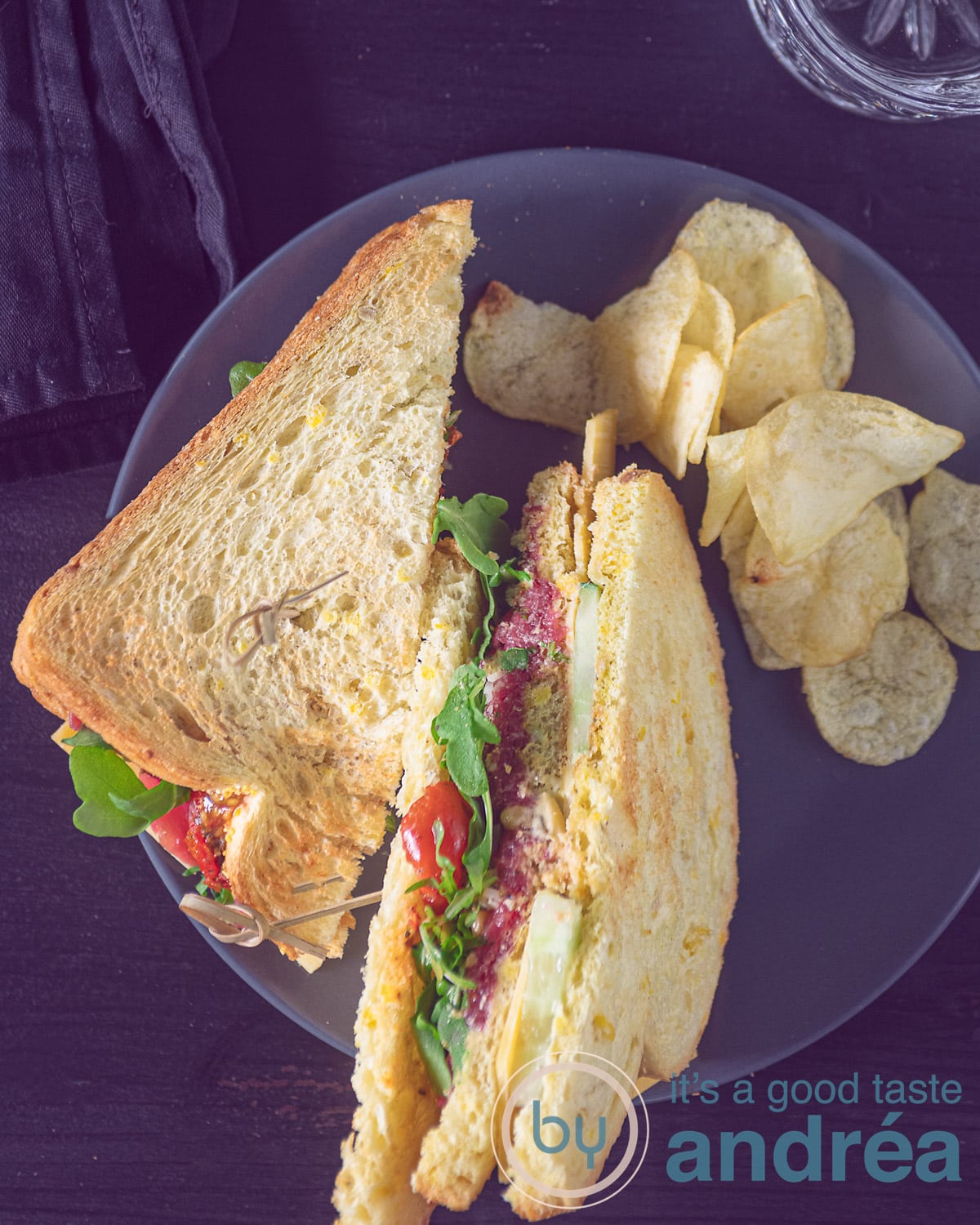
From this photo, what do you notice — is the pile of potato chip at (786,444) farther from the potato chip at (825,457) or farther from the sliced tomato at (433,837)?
the sliced tomato at (433,837)

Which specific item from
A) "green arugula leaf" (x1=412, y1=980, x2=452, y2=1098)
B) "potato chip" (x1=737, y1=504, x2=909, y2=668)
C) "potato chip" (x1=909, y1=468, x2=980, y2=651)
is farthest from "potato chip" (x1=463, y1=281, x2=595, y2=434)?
"green arugula leaf" (x1=412, y1=980, x2=452, y2=1098)

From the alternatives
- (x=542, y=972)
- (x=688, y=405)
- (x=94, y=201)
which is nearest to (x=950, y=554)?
(x=688, y=405)

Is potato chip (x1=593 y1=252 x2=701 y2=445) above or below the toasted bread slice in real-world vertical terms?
above

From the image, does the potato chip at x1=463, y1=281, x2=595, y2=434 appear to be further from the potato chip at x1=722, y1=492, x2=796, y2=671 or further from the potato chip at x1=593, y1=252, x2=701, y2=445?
the potato chip at x1=722, y1=492, x2=796, y2=671


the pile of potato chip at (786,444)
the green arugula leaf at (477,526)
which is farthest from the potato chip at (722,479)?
the green arugula leaf at (477,526)

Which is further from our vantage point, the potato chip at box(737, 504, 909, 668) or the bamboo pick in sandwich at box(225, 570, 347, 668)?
the potato chip at box(737, 504, 909, 668)
